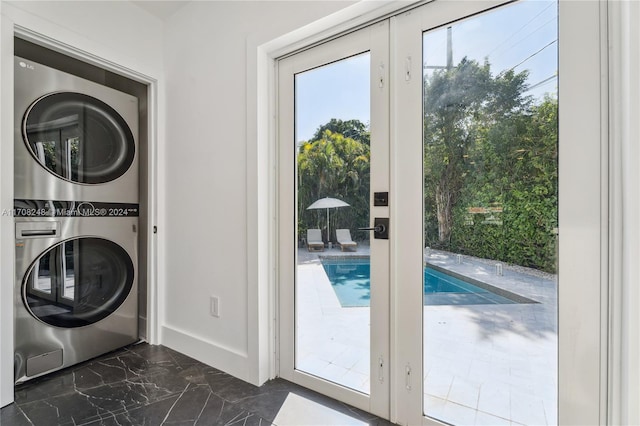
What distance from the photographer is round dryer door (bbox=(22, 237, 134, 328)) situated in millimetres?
1754

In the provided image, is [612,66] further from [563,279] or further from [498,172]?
[563,279]

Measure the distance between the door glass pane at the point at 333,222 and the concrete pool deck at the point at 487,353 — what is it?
3 cm

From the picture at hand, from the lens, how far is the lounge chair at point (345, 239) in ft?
5.17

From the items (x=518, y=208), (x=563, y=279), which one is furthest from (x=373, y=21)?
(x=563, y=279)

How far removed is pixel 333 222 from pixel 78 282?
5.65 feet

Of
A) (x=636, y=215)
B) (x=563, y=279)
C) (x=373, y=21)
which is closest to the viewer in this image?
(x=636, y=215)

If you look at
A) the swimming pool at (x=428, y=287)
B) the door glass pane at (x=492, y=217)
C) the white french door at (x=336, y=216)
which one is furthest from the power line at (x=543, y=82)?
the swimming pool at (x=428, y=287)

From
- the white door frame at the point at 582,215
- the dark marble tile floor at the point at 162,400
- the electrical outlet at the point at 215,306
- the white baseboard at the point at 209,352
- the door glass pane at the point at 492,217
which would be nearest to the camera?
the white door frame at the point at 582,215

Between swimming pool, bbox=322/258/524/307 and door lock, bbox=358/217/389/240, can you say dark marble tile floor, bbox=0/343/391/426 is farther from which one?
door lock, bbox=358/217/389/240

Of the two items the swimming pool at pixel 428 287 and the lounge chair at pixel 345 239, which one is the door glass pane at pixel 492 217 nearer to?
the swimming pool at pixel 428 287

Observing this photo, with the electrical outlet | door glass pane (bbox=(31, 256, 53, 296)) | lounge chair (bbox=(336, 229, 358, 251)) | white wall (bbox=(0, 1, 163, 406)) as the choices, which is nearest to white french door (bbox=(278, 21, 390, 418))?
lounge chair (bbox=(336, 229, 358, 251))

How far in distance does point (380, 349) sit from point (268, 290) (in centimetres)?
72

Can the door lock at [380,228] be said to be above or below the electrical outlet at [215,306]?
above

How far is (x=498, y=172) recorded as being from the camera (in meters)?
1.20
